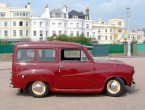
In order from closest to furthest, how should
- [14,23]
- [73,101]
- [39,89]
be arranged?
[73,101] → [39,89] → [14,23]

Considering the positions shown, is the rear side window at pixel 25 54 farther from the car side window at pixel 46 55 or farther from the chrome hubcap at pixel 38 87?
the chrome hubcap at pixel 38 87

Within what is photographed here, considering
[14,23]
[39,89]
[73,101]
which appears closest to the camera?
[73,101]

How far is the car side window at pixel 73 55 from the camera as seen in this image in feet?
30.3

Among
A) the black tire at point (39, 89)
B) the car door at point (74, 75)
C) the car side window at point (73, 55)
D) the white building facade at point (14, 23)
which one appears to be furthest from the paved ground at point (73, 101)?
the white building facade at point (14, 23)

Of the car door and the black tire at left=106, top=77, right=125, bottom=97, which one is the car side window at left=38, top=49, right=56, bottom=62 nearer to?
the car door

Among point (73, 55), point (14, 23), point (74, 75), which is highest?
point (14, 23)

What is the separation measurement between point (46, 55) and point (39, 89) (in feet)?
3.59

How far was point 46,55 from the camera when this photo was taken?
9086 millimetres

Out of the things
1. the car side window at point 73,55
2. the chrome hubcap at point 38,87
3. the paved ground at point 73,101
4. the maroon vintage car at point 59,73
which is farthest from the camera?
the car side window at point 73,55

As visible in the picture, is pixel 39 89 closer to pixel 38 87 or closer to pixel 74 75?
pixel 38 87

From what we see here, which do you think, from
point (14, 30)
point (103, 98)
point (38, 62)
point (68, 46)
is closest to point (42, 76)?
point (38, 62)

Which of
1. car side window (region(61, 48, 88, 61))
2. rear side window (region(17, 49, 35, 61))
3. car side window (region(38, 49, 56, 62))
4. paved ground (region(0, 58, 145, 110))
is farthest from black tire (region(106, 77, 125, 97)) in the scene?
rear side window (region(17, 49, 35, 61))

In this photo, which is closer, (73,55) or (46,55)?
(46,55)

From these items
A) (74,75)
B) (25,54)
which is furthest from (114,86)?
(25,54)
